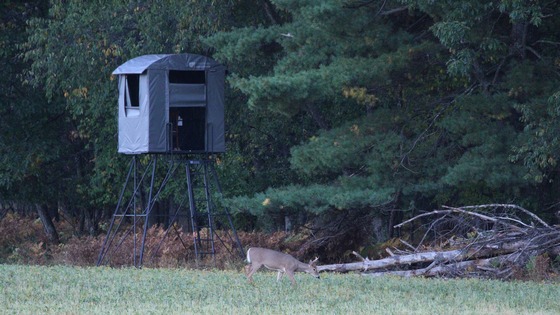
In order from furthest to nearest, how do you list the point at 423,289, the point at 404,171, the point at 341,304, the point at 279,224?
the point at 279,224 < the point at 404,171 < the point at 423,289 < the point at 341,304

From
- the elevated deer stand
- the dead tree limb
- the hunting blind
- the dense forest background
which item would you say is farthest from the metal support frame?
the dead tree limb

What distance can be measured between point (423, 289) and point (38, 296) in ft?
18.1

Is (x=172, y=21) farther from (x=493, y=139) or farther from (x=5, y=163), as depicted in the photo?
(x=493, y=139)

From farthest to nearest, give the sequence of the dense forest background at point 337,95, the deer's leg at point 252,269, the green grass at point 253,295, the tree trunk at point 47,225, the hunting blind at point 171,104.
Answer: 1. the tree trunk at point 47,225
2. the hunting blind at point 171,104
3. the dense forest background at point 337,95
4. the deer's leg at point 252,269
5. the green grass at point 253,295

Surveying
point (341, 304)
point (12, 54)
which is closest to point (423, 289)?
point (341, 304)

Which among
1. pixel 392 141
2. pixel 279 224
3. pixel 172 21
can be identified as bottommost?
pixel 279 224

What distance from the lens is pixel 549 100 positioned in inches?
691

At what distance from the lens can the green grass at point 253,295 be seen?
12656 millimetres

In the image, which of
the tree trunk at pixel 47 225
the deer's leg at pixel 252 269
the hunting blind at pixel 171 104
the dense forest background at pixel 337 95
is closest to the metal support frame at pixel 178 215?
the hunting blind at pixel 171 104

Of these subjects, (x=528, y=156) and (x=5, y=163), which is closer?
(x=528, y=156)

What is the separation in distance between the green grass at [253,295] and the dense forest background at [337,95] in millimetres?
3576

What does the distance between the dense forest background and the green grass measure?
11.7ft

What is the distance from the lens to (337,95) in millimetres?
21141

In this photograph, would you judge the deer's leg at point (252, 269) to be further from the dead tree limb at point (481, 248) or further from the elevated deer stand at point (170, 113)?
the elevated deer stand at point (170, 113)
